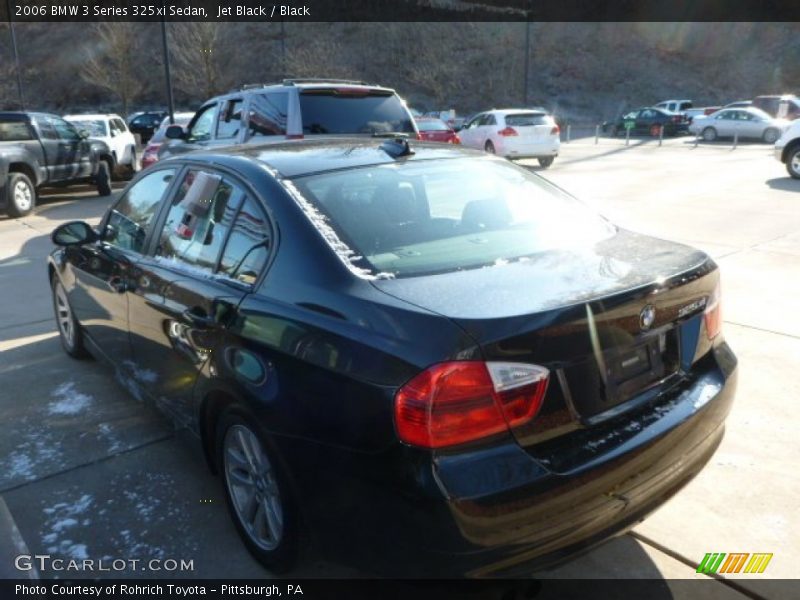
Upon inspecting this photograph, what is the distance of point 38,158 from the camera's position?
12852 millimetres

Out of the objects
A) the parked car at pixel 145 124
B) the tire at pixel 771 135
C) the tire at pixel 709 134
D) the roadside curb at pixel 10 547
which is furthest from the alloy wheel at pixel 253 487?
the parked car at pixel 145 124

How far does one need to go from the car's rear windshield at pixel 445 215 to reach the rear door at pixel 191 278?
1.09 feet

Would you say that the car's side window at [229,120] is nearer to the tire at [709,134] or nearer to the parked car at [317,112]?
the parked car at [317,112]

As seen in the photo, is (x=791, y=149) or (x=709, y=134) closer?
(x=791, y=149)

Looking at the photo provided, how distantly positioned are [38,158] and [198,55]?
2155cm

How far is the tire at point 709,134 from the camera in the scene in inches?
1152

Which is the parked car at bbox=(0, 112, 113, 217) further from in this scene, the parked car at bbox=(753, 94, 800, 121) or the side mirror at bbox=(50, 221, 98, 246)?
the parked car at bbox=(753, 94, 800, 121)

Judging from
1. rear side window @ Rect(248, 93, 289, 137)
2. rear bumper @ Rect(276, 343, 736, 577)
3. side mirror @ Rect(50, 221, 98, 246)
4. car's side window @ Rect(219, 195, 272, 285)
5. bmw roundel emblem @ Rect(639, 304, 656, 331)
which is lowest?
rear bumper @ Rect(276, 343, 736, 577)

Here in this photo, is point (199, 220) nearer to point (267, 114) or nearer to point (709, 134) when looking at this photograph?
point (267, 114)

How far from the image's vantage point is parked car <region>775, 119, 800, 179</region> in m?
13.9

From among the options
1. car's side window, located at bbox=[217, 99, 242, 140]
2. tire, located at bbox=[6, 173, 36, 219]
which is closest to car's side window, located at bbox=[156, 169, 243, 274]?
car's side window, located at bbox=[217, 99, 242, 140]

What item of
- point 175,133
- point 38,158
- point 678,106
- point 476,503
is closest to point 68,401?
point 476,503

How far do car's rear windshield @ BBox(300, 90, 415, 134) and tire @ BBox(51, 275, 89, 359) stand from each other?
353cm

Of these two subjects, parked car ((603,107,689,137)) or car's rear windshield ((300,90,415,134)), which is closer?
car's rear windshield ((300,90,415,134))
